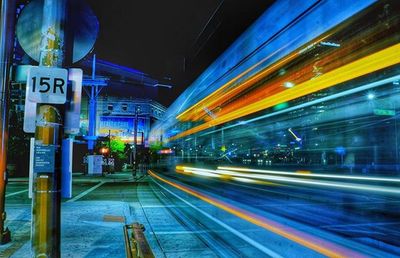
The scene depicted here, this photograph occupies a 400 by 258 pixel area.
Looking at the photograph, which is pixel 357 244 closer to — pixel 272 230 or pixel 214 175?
pixel 272 230

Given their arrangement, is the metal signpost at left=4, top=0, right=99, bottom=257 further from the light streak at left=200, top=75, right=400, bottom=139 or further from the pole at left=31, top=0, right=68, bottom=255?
the light streak at left=200, top=75, right=400, bottom=139

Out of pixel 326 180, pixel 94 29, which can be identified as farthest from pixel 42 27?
pixel 326 180

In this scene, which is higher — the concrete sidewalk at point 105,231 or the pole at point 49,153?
the pole at point 49,153

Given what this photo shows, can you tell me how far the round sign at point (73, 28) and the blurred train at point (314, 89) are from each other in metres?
3.63

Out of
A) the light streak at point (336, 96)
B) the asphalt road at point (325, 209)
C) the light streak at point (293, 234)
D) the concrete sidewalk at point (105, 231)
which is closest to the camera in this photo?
the light streak at point (336, 96)

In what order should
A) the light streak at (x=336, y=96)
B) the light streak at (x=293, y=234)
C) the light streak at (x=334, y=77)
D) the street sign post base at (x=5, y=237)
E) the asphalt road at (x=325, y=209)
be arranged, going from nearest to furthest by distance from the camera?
the light streak at (x=334, y=77)
the light streak at (x=336, y=96)
the light streak at (x=293, y=234)
the asphalt road at (x=325, y=209)
the street sign post base at (x=5, y=237)

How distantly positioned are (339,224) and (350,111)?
166 inches

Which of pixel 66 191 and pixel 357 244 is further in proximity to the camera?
pixel 357 244

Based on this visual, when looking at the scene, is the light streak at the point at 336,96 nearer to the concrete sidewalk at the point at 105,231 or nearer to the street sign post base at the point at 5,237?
the concrete sidewalk at the point at 105,231

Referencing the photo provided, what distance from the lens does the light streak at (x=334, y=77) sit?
207 inches

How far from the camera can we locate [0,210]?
834cm

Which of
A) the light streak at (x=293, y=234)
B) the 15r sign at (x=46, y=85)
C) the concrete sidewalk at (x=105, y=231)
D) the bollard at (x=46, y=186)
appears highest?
the 15r sign at (x=46, y=85)

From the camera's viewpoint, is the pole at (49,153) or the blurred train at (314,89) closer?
the pole at (49,153)

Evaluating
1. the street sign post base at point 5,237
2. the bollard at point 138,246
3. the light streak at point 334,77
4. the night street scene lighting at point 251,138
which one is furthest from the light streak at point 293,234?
the street sign post base at point 5,237
